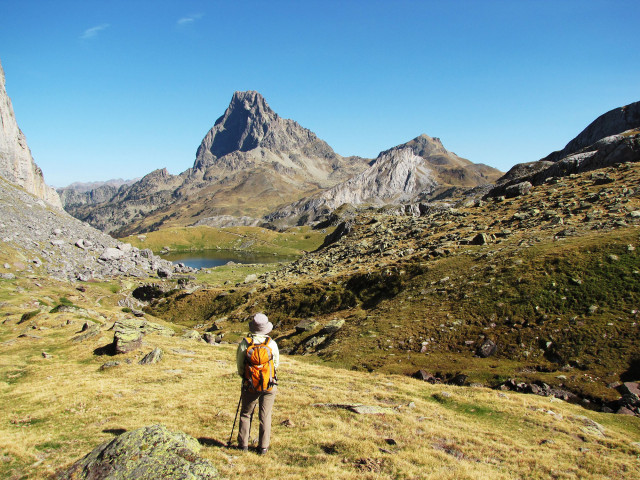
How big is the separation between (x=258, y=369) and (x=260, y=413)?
1.69m

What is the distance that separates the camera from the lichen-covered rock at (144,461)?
865 cm

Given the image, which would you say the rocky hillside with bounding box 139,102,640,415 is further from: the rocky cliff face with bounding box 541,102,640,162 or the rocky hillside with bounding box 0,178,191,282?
the rocky cliff face with bounding box 541,102,640,162

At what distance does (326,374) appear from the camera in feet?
83.6

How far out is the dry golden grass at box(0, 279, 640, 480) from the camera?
11.4 meters

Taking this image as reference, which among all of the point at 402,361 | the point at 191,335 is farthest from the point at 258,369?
the point at 191,335

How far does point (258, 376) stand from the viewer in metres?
10.9

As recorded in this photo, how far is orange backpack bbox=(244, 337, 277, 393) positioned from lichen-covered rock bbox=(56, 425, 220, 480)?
2.43m

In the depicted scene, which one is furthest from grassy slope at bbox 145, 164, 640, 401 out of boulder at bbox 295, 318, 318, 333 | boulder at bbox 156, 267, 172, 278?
boulder at bbox 156, 267, 172, 278

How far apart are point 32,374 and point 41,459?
13.0 meters

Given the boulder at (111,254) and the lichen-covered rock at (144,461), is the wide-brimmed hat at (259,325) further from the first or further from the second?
the boulder at (111,254)

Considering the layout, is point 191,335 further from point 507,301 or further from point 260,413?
point 507,301

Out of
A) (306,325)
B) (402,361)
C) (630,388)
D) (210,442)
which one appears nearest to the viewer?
(210,442)

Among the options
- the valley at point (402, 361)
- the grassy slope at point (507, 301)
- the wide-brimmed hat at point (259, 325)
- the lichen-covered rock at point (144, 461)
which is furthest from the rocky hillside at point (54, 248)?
the wide-brimmed hat at point (259, 325)

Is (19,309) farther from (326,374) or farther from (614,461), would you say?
(614,461)
